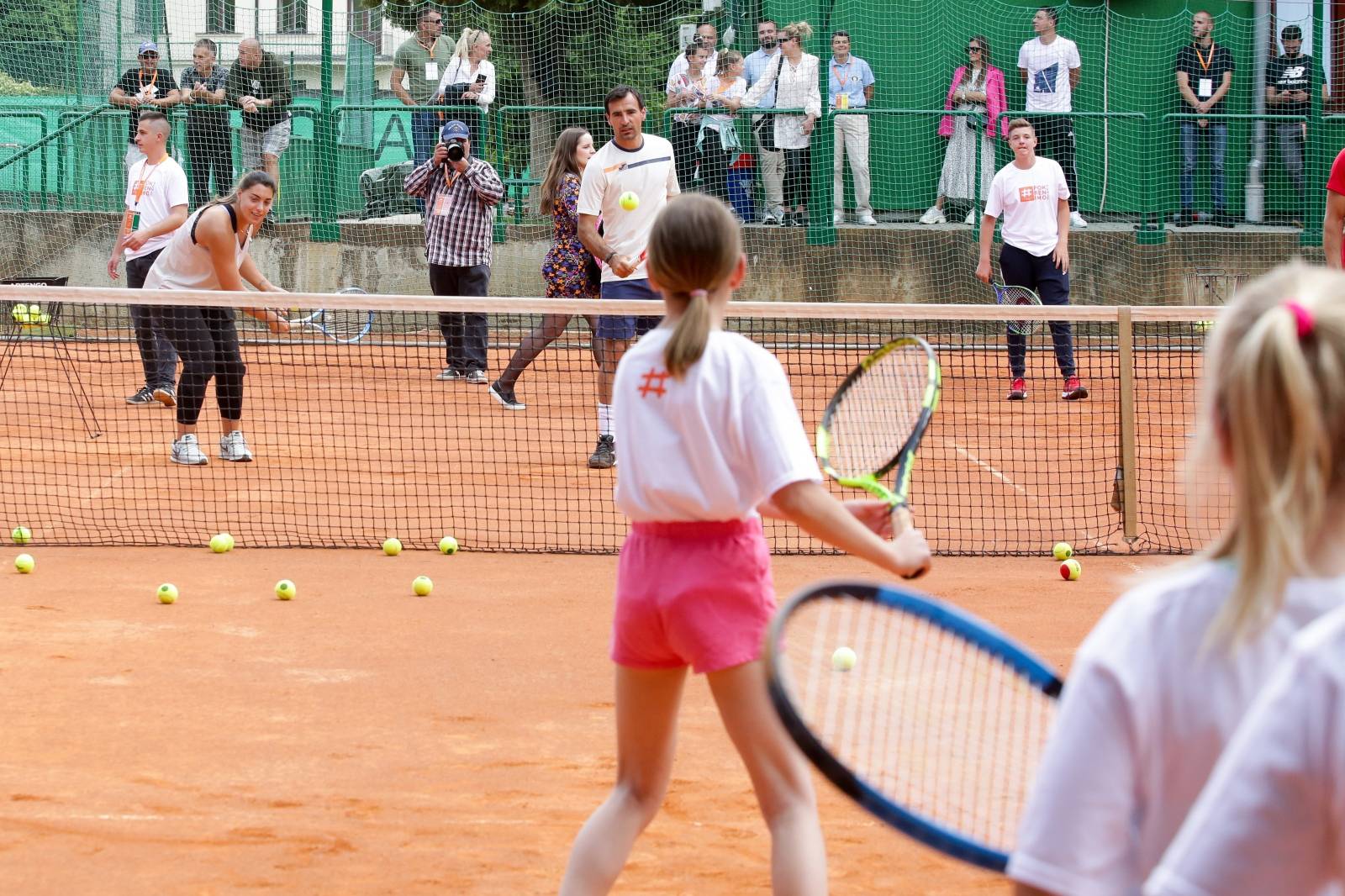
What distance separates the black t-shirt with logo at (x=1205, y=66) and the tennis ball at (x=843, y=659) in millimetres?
15621

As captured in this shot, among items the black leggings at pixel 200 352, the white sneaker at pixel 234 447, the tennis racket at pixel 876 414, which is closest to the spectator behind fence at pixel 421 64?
the white sneaker at pixel 234 447

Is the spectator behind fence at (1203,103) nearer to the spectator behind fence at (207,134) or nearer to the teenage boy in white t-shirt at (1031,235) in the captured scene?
the teenage boy in white t-shirt at (1031,235)

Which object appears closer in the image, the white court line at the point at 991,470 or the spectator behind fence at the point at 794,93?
the white court line at the point at 991,470

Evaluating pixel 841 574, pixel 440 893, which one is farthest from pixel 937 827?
pixel 841 574

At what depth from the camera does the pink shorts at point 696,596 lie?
2.91 meters

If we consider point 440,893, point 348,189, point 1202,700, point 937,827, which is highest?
point 348,189

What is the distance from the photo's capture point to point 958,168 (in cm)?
1634

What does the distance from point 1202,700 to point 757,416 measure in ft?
4.67

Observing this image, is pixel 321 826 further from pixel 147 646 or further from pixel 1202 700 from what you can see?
pixel 1202 700

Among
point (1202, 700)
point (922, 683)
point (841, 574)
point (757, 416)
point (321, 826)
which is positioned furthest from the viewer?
point (841, 574)

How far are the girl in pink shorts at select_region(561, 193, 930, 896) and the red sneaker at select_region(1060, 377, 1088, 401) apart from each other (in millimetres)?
9394

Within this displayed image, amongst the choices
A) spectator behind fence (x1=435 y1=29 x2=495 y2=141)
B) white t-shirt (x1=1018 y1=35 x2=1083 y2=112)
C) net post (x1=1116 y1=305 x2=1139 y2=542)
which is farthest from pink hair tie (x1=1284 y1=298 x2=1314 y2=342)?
white t-shirt (x1=1018 y1=35 x2=1083 y2=112)

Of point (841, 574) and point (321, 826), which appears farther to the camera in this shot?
point (841, 574)

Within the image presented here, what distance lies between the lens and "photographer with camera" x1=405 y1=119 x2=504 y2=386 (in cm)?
1252
